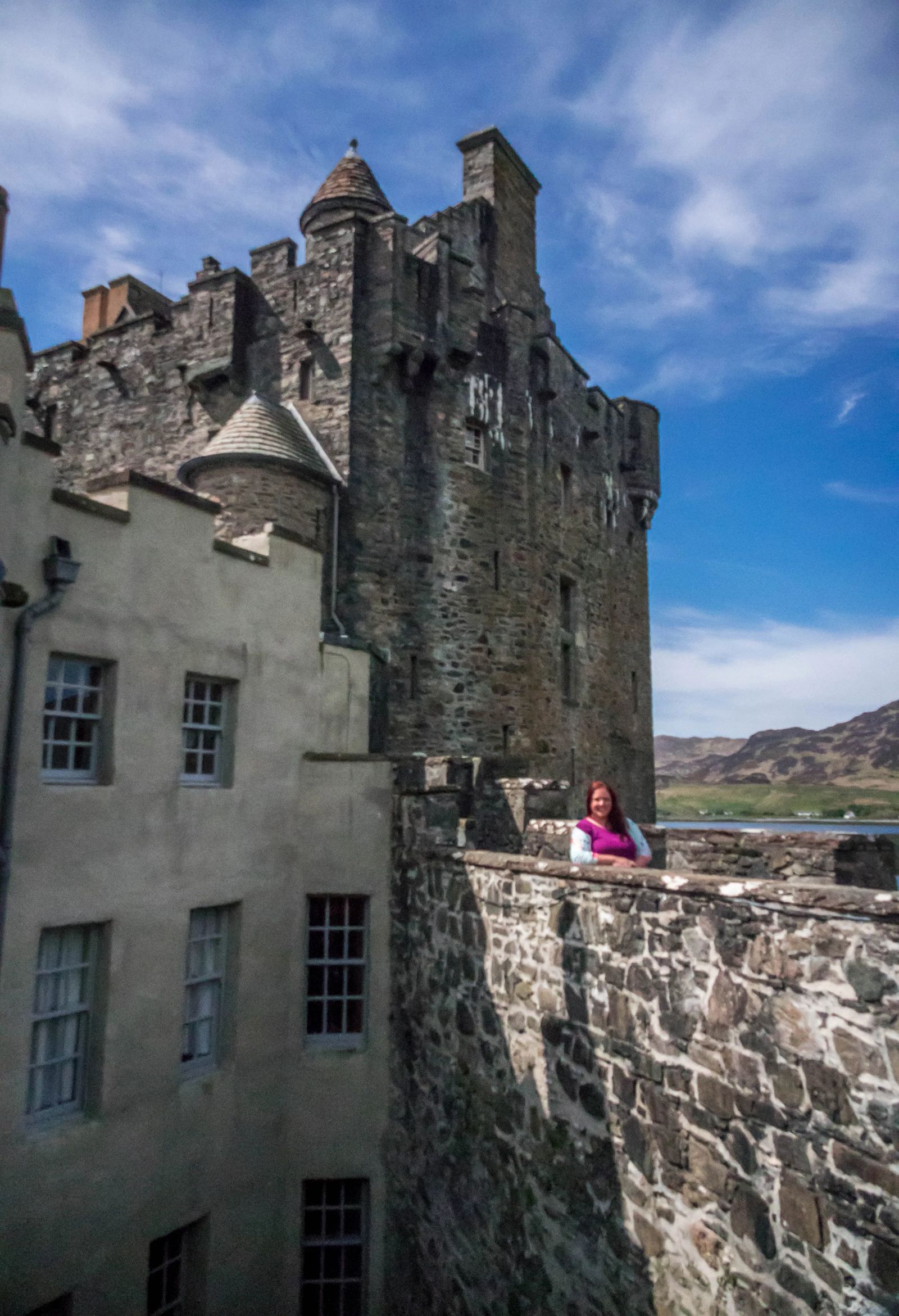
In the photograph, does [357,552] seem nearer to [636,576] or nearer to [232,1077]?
[232,1077]

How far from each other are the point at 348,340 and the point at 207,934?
12.4 metres

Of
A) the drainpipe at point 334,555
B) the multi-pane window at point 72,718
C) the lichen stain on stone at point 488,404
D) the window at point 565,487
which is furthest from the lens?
the window at point 565,487

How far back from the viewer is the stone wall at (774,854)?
688 cm

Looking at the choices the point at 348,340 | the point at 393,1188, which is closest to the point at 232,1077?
the point at 393,1188

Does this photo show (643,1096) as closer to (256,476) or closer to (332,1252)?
(332,1252)

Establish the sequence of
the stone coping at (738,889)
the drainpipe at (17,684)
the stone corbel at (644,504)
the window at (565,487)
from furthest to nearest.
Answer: the stone corbel at (644,504) → the window at (565,487) → the drainpipe at (17,684) → the stone coping at (738,889)

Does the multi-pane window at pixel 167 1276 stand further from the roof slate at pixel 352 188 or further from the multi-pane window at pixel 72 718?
the roof slate at pixel 352 188

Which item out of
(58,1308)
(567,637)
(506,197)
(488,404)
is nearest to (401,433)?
(488,404)

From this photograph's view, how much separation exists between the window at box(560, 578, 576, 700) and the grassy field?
16.7 meters

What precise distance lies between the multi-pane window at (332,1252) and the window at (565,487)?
15.8m

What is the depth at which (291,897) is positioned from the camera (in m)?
9.13

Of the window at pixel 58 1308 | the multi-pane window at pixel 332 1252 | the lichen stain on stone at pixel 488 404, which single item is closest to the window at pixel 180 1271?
the window at pixel 58 1308

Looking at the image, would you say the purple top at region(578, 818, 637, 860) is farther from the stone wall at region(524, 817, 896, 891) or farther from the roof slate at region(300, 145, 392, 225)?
the roof slate at region(300, 145, 392, 225)

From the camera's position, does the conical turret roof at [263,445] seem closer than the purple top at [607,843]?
No
